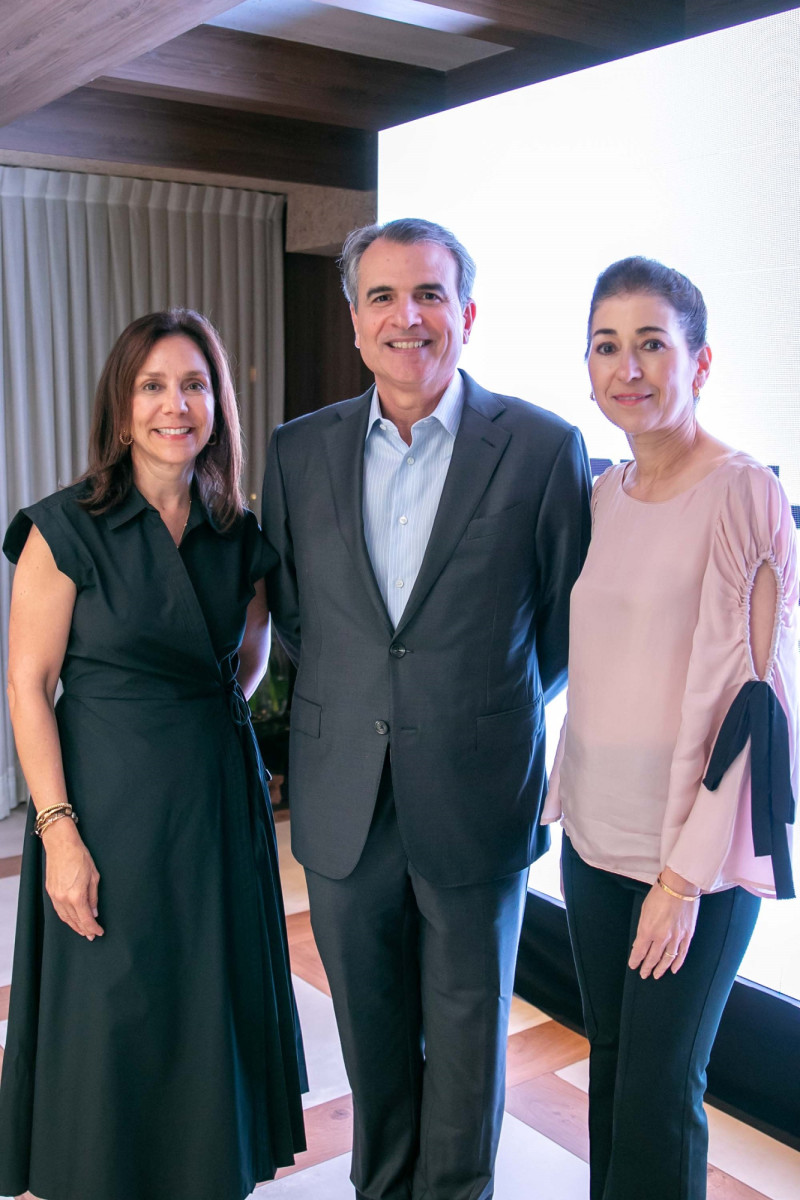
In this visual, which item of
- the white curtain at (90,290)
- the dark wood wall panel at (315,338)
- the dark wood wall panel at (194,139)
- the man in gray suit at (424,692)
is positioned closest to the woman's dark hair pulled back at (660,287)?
the man in gray suit at (424,692)

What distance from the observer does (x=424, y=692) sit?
1.87 metres

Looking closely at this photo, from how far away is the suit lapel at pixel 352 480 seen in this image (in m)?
1.89

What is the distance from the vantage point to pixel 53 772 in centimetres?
185

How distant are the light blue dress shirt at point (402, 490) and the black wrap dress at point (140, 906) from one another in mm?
276

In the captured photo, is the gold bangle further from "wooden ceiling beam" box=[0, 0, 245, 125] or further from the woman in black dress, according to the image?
"wooden ceiling beam" box=[0, 0, 245, 125]

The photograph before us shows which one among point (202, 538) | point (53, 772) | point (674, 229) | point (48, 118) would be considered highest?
point (48, 118)

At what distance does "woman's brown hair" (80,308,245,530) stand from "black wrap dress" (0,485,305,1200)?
0.11 feet

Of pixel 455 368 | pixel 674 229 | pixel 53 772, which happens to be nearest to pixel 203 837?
pixel 53 772

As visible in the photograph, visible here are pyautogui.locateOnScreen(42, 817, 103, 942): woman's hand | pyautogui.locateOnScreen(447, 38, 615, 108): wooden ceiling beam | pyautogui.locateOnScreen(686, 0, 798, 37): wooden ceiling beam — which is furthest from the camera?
pyautogui.locateOnScreen(447, 38, 615, 108): wooden ceiling beam

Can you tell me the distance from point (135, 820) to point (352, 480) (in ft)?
2.16

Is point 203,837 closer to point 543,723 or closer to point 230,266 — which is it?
point 543,723

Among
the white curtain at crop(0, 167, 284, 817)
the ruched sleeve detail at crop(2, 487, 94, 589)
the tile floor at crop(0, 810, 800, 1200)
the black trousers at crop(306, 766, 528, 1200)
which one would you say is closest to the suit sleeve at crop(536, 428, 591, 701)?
the black trousers at crop(306, 766, 528, 1200)

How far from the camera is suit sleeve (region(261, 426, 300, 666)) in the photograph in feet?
6.88

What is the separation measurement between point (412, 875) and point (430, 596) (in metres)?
0.47
